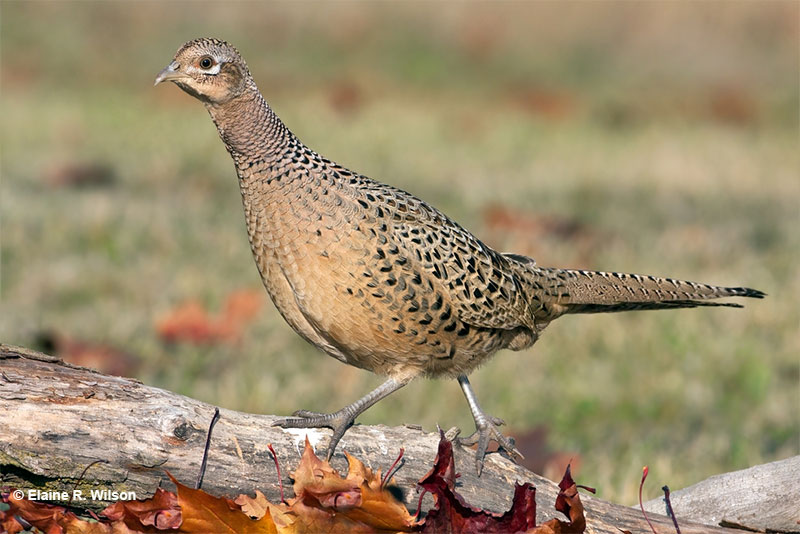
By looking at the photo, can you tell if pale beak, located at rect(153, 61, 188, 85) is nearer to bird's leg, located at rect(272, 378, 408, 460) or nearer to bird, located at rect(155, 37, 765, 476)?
bird, located at rect(155, 37, 765, 476)

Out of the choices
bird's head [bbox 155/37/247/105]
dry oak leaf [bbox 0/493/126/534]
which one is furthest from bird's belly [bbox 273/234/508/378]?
dry oak leaf [bbox 0/493/126/534]

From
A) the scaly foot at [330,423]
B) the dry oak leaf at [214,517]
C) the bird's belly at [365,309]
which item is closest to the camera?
the dry oak leaf at [214,517]

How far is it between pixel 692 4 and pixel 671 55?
1202mm

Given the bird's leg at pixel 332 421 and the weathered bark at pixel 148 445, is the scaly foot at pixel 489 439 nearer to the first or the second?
the weathered bark at pixel 148 445

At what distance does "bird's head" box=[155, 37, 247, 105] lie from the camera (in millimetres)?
3461

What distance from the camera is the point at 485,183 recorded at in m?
10.4

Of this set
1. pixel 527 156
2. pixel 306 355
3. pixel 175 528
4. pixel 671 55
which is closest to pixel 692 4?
pixel 671 55

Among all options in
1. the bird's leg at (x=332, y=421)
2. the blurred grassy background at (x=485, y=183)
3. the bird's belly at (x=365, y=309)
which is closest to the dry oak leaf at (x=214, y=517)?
the bird's leg at (x=332, y=421)

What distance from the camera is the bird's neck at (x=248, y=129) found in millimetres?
3594

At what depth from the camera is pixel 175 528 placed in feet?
9.46

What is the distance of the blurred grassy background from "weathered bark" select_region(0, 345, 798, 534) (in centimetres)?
138

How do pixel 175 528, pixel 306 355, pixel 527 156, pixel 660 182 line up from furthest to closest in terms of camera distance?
1. pixel 527 156
2. pixel 660 182
3. pixel 306 355
4. pixel 175 528

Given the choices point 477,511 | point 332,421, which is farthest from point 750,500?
point 332,421

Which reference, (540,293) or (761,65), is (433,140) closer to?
(761,65)
